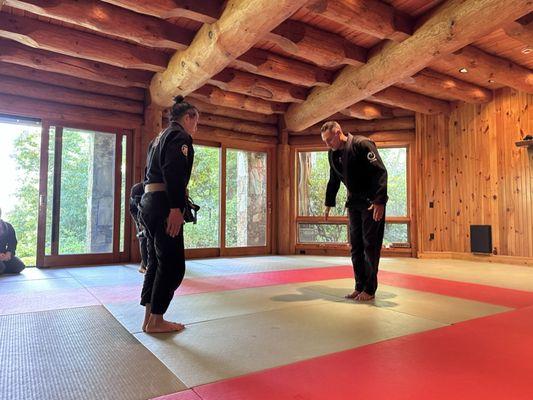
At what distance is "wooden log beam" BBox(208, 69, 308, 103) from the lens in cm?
537

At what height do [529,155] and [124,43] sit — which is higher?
[124,43]

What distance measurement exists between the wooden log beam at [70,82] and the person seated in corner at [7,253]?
2.11 metres

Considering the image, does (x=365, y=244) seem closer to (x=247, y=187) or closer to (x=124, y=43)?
(x=124, y=43)

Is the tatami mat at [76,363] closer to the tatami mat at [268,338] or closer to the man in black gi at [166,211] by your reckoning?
the tatami mat at [268,338]

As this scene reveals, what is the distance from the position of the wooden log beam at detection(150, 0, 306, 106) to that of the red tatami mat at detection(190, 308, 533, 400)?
2962mm

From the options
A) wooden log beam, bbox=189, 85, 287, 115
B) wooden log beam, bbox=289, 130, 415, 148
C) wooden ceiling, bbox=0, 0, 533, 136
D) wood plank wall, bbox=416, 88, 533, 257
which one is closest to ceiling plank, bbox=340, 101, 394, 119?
wooden ceiling, bbox=0, 0, 533, 136

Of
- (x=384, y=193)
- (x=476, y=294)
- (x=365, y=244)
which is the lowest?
(x=476, y=294)

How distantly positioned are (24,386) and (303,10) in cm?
409

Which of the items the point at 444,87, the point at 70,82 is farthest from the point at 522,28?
the point at 70,82

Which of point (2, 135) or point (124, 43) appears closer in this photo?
point (124, 43)

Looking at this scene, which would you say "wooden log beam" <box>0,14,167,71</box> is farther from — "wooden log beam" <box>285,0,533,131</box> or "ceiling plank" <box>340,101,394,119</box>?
"ceiling plank" <box>340,101,394,119</box>

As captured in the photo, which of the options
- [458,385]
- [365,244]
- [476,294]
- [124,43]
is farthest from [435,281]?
[124,43]

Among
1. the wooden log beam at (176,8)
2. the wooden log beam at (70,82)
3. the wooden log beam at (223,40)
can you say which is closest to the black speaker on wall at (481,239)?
the wooden log beam at (223,40)

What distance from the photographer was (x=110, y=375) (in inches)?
65.7
